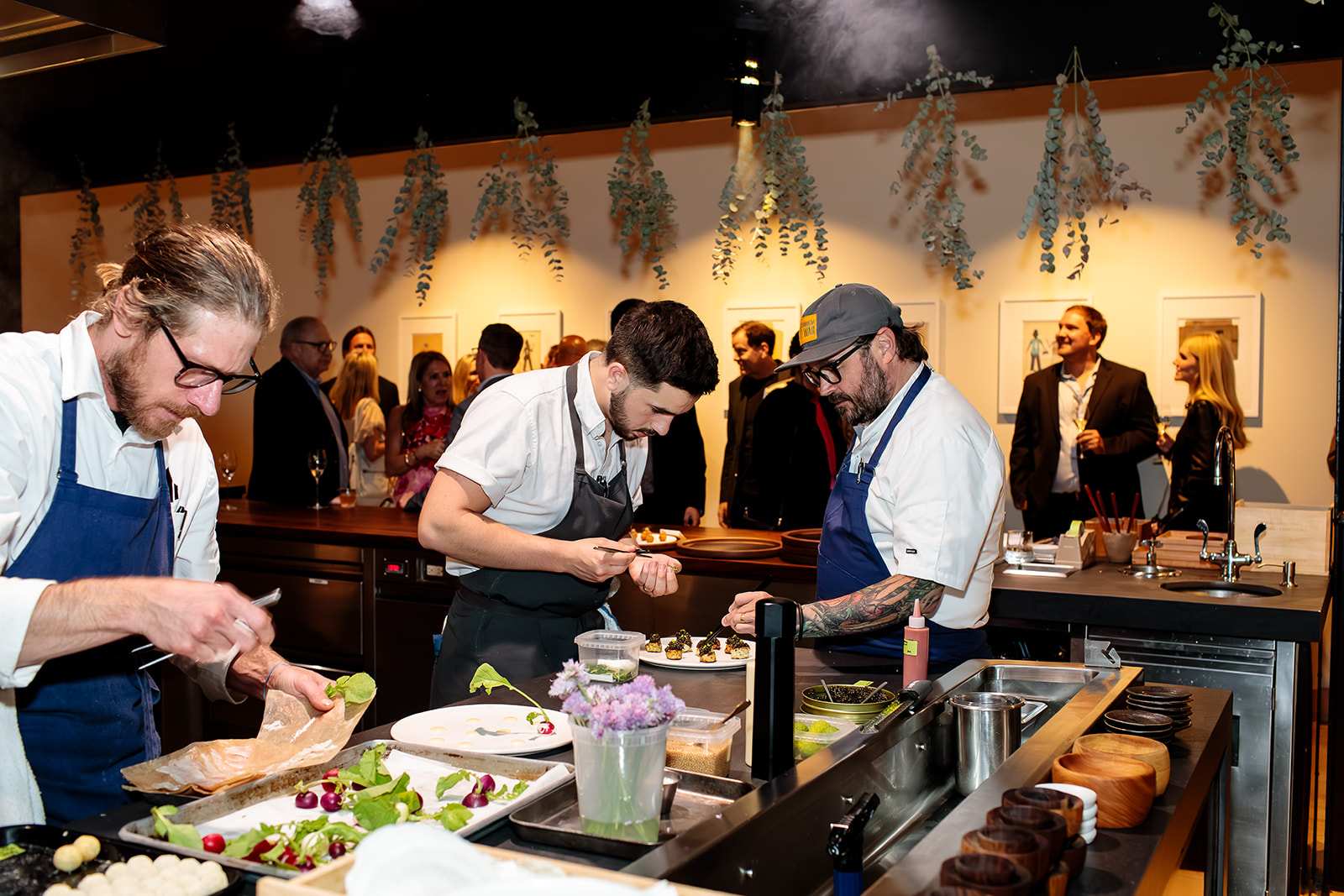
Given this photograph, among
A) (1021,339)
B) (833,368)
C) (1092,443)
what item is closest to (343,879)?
(833,368)

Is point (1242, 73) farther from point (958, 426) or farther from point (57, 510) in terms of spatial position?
point (57, 510)

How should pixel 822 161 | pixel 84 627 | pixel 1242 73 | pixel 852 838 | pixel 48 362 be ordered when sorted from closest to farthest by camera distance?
pixel 852 838
pixel 84 627
pixel 48 362
pixel 1242 73
pixel 822 161

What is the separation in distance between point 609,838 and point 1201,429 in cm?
546

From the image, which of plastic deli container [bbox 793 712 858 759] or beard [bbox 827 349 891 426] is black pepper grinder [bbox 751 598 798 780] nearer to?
plastic deli container [bbox 793 712 858 759]

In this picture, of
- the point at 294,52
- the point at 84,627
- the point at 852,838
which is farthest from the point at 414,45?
the point at 852,838

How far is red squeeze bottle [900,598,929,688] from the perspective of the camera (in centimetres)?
227

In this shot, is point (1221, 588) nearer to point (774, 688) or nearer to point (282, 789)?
point (774, 688)

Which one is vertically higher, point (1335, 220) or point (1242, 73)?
point (1242, 73)

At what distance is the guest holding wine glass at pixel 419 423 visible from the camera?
6227 mm

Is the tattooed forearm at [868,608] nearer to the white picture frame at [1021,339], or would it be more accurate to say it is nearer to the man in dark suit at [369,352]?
the white picture frame at [1021,339]

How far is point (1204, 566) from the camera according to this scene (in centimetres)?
439

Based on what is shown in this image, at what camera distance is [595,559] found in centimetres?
270

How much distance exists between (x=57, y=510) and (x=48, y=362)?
243mm

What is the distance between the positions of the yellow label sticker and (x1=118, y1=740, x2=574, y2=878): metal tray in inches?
56.0
